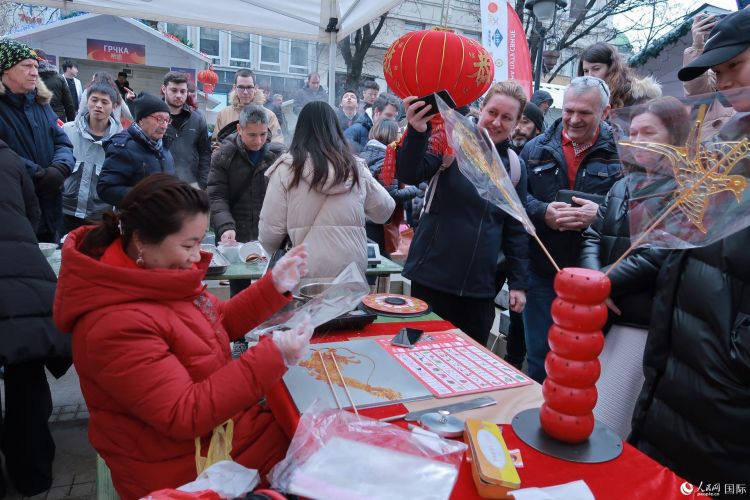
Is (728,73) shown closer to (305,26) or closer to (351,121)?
(305,26)

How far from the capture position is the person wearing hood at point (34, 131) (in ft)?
11.5

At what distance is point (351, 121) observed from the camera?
8.06m

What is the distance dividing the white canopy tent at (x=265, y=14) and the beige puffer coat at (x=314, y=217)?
82.7 inches

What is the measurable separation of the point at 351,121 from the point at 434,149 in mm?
5914

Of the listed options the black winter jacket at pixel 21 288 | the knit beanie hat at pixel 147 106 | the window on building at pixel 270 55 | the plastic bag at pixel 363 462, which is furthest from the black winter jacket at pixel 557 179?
the window on building at pixel 270 55

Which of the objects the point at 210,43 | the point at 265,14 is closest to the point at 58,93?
the point at 265,14

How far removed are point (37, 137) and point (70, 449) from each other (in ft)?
7.54

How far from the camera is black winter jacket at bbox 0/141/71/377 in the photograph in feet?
6.86

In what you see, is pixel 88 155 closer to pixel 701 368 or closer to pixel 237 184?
pixel 237 184

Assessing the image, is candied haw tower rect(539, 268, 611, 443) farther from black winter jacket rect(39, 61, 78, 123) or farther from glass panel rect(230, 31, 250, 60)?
glass panel rect(230, 31, 250, 60)

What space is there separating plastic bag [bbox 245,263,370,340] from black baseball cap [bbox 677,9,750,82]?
124cm

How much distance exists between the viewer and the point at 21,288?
2.14m

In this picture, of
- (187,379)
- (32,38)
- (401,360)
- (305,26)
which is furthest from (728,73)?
(32,38)

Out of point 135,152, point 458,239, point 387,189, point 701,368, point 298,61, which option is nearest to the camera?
point 701,368
